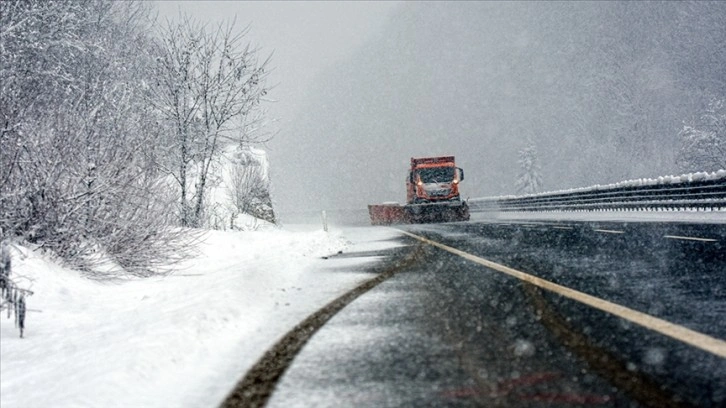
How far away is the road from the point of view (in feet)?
10.3

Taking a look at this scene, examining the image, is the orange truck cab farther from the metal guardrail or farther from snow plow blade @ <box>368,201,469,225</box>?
the metal guardrail

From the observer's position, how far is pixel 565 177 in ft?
451

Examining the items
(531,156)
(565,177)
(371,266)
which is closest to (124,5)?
(371,266)

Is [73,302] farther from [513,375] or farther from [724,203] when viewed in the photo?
[724,203]

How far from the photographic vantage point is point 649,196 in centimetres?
2212

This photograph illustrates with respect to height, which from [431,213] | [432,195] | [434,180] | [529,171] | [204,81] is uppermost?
[529,171]

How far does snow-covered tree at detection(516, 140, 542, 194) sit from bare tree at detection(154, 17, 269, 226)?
3258 inches

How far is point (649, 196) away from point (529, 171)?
78669 mm

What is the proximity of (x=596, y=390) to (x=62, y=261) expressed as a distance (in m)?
7.91

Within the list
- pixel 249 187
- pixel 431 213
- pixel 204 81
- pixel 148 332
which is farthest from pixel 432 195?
pixel 148 332

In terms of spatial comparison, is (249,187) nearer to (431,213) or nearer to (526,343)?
(431,213)

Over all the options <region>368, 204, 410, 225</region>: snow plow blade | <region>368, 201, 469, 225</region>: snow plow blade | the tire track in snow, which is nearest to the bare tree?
<region>368, 201, 469, 225</region>: snow plow blade

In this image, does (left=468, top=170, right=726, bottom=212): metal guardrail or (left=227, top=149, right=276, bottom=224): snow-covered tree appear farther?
(left=227, top=149, right=276, bottom=224): snow-covered tree

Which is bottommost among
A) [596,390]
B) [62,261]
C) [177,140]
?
[596,390]
